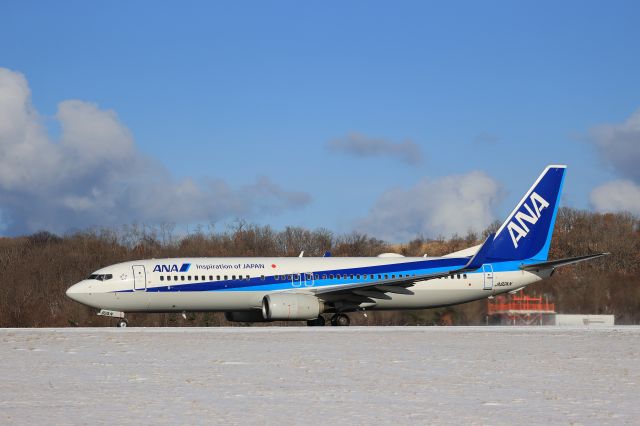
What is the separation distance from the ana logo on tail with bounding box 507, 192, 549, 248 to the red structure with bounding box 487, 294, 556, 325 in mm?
6390

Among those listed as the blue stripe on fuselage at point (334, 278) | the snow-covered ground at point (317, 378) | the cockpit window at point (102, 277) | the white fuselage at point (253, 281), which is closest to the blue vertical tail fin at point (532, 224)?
the blue stripe on fuselage at point (334, 278)

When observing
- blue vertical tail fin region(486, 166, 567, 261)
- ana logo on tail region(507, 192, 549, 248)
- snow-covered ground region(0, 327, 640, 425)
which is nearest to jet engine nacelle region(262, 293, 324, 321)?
snow-covered ground region(0, 327, 640, 425)

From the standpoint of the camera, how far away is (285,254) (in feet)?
286

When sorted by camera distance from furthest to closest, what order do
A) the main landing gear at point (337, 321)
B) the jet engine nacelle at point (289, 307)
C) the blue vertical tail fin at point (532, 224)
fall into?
1. the blue vertical tail fin at point (532, 224)
2. the main landing gear at point (337, 321)
3. the jet engine nacelle at point (289, 307)

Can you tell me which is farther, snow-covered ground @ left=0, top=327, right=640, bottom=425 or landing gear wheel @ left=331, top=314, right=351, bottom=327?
landing gear wheel @ left=331, top=314, right=351, bottom=327

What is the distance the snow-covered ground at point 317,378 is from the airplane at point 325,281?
8.92 metres

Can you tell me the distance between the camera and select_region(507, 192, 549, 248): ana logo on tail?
47.4 m

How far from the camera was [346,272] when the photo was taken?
45.2m

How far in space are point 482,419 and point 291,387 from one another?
5.00 meters

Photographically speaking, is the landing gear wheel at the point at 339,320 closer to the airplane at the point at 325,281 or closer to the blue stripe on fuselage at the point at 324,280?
the airplane at the point at 325,281

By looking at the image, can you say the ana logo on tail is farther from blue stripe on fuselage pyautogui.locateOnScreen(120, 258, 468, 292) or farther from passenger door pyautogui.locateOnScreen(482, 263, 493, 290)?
blue stripe on fuselage pyautogui.locateOnScreen(120, 258, 468, 292)

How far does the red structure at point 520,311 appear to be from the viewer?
52.1 m

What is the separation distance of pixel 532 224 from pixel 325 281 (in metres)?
10.7

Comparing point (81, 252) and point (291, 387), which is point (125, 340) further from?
point (81, 252)
